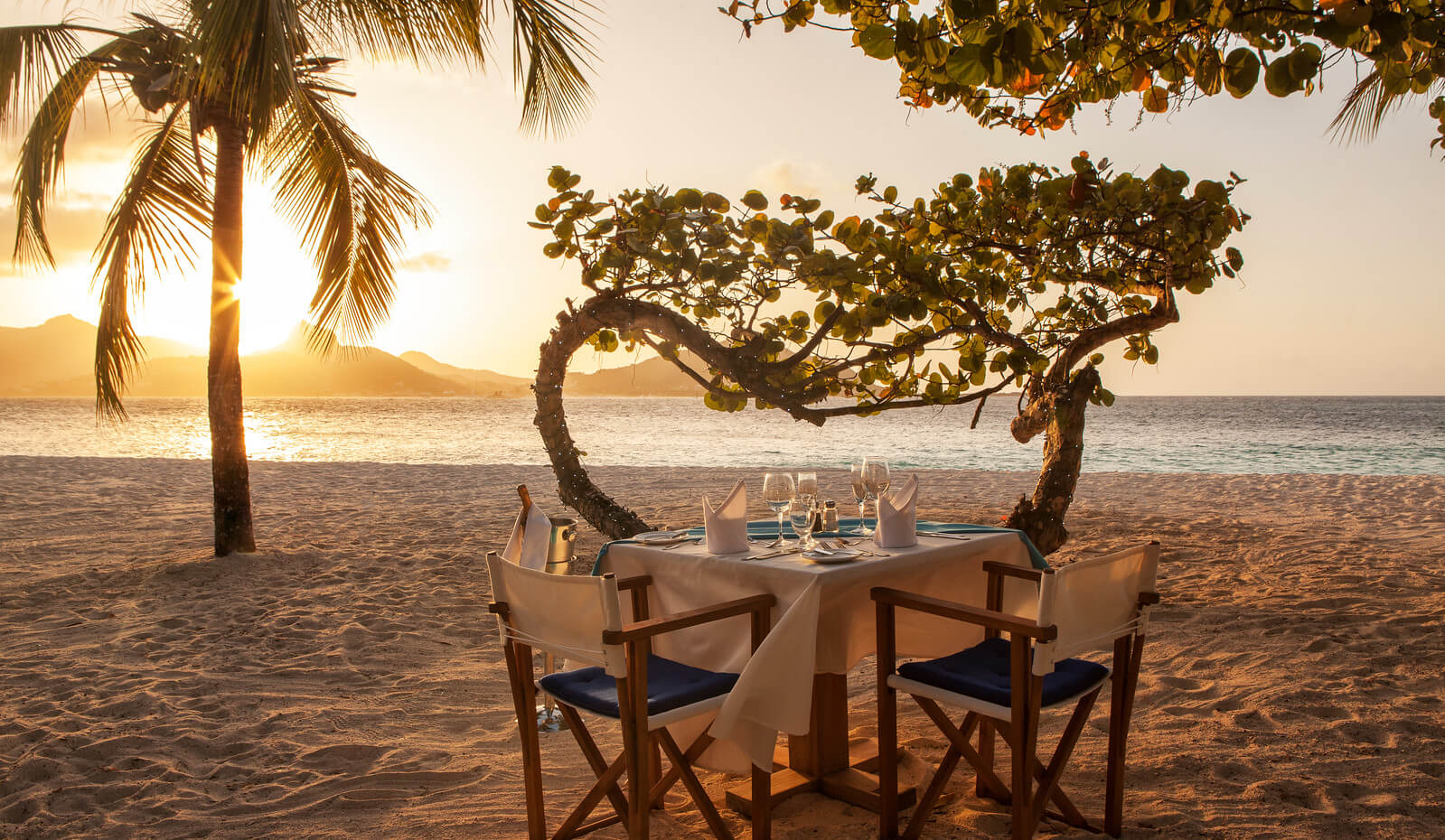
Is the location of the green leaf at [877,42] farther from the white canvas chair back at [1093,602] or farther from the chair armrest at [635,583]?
the chair armrest at [635,583]

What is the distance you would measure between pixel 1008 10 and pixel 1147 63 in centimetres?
53

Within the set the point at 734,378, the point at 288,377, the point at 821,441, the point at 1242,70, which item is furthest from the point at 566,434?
the point at 288,377

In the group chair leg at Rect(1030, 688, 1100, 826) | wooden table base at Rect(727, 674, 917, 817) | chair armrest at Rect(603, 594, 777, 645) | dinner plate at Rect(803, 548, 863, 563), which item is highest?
dinner plate at Rect(803, 548, 863, 563)

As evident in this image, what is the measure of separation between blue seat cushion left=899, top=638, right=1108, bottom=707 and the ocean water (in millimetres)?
17875

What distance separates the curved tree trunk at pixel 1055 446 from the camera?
5094mm

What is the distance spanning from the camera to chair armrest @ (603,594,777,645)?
2043 millimetres

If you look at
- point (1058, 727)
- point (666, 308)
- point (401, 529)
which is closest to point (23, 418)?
point (401, 529)

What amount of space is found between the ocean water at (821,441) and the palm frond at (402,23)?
1588 cm

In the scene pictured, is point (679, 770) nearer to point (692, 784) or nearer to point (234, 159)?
point (692, 784)

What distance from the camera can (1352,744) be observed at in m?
2.94

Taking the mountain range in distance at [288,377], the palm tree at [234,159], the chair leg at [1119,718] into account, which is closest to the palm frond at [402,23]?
the palm tree at [234,159]

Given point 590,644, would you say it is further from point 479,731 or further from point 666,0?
point 666,0

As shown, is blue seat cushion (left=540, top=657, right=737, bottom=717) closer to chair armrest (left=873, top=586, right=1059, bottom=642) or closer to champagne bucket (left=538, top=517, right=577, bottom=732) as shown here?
chair armrest (left=873, top=586, right=1059, bottom=642)

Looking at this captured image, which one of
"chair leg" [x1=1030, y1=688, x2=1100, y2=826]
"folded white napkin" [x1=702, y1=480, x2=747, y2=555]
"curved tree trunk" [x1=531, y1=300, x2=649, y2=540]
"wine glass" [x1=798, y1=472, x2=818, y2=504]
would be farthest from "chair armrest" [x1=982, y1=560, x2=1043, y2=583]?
"curved tree trunk" [x1=531, y1=300, x2=649, y2=540]
